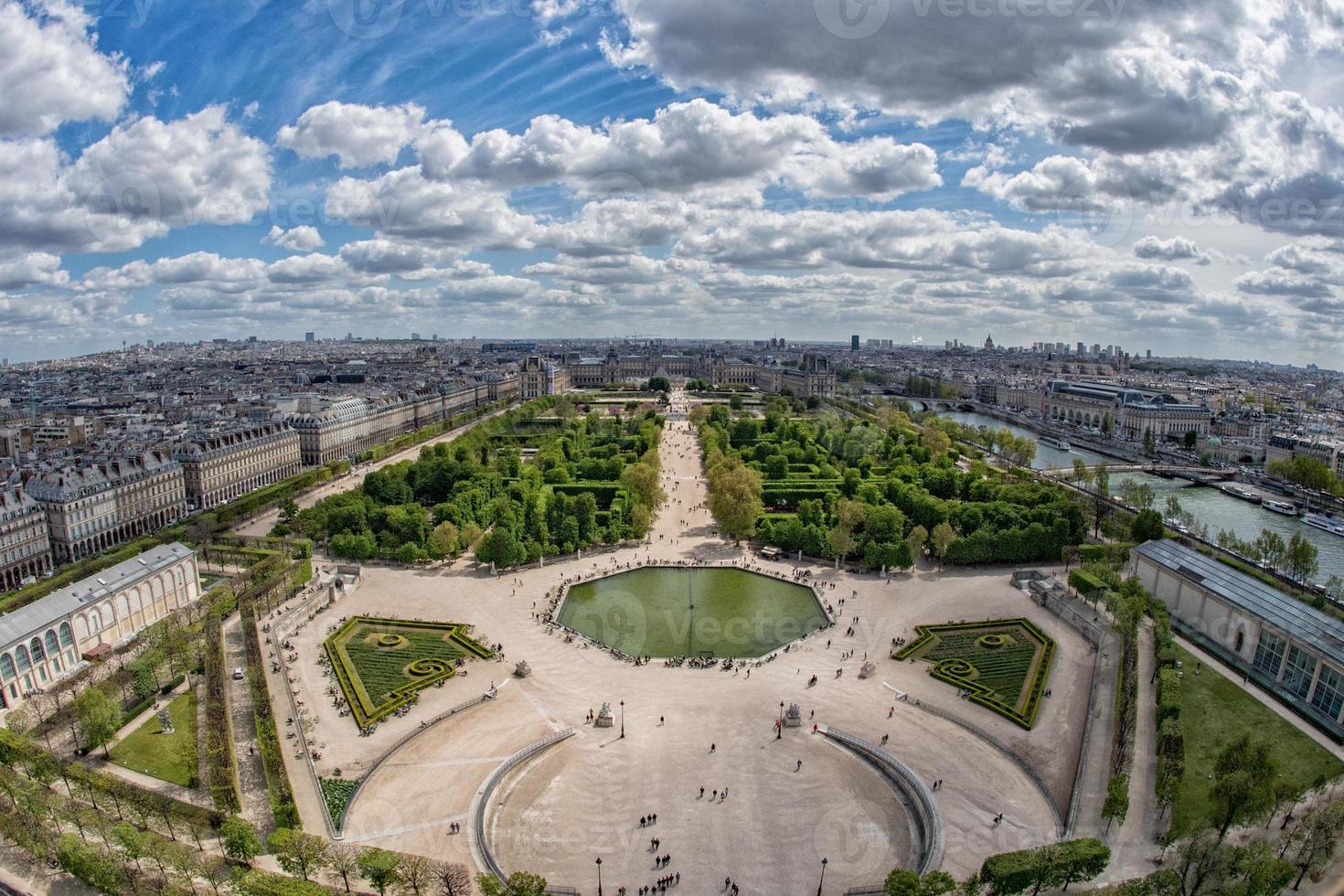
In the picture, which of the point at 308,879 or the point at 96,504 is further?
the point at 96,504

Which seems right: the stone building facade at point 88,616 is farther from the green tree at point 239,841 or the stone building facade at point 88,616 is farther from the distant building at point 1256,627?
the distant building at point 1256,627

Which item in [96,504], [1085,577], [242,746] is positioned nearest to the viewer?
[242,746]

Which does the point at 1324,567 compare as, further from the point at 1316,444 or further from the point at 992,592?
the point at 1316,444

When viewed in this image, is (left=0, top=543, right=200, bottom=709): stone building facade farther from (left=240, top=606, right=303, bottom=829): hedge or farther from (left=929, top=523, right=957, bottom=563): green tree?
(left=929, top=523, right=957, bottom=563): green tree

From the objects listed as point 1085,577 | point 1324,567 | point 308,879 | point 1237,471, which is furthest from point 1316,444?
point 308,879

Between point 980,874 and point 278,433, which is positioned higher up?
point 278,433

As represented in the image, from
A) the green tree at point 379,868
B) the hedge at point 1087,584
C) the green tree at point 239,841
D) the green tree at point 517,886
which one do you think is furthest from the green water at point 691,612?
the green tree at point 239,841

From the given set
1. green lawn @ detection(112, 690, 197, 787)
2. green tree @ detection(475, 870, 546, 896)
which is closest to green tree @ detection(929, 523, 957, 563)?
green tree @ detection(475, 870, 546, 896)
